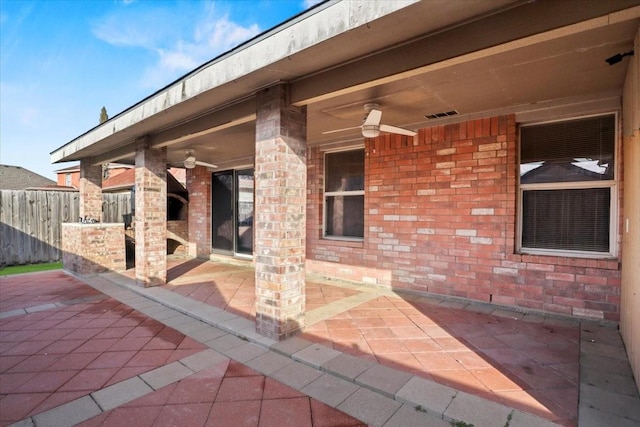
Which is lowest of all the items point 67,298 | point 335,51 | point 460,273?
point 67,298

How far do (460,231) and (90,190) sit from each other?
799 centimetres

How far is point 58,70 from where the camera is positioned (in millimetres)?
10266

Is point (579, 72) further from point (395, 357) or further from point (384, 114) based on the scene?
point (395, 357)

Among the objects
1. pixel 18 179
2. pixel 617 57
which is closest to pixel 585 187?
pixel 617 57

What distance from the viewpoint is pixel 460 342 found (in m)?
3.12

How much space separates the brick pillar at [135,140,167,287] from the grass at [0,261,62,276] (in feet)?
12.2

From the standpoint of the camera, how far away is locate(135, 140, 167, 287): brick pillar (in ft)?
17.3

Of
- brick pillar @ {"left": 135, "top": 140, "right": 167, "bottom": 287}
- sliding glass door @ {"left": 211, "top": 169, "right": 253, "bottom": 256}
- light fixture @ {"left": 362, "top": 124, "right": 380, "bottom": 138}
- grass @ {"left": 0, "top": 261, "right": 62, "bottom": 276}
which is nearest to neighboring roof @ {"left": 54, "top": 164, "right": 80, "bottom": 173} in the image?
grass @ {"left": 0, "top": 261, "right": 62, "bottom": 276}

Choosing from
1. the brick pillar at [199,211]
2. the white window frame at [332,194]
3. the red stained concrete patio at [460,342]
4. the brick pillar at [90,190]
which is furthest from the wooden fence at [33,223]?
the white window frame at [332,194]

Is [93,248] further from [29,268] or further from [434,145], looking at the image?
[434,145]

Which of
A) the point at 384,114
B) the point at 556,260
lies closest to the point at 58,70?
the point at 384,114

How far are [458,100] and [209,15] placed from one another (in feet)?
24.9

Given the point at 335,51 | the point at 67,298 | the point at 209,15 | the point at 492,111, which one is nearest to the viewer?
the point at 335,51

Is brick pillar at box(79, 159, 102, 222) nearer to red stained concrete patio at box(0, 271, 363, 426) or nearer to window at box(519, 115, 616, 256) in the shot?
red stained concrete patio at box(0, 271, 363, 426)
